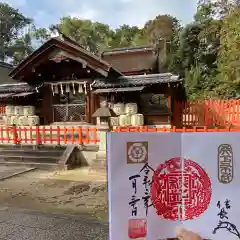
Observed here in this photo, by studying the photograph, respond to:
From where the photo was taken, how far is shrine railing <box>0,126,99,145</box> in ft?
36.4

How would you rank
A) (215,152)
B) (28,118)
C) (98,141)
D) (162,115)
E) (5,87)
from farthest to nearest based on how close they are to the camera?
(5,87) → (28,118) → (162,115) → (98,141) → (215,152)

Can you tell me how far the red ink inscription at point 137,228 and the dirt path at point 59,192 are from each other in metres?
2.99

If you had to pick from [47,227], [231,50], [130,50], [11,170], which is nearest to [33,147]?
[11,170]

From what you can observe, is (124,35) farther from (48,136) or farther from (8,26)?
(48,136)

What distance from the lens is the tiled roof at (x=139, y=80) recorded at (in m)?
13.0

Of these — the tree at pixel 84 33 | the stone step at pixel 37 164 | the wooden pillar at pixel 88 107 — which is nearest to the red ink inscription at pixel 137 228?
the stone step at pixel 37 164

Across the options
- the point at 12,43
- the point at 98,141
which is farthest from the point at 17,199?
the point at 12,43

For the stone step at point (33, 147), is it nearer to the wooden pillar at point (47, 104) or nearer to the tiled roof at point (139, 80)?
the wooden pillar at point (47, 104)

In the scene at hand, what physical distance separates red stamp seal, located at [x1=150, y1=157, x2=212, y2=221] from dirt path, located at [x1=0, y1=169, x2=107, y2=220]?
121 inches

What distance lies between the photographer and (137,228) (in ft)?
8.18

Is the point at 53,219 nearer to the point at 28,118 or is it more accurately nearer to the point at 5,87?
the point at 28,118

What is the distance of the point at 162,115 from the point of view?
13578 mm

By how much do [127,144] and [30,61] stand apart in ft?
43.2

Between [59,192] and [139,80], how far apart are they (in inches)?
A: 302
